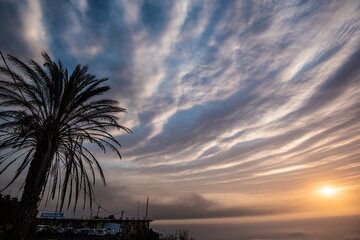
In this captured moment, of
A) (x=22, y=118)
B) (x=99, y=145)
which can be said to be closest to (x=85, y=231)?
(x=99, y=145)

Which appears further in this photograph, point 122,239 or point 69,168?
point 122,239

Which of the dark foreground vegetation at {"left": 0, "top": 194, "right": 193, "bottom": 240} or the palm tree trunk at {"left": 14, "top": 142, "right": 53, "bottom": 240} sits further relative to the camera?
the dark foreground vegetation at {"left": 0, "top": 194, "right": 193, "bottom": 240}

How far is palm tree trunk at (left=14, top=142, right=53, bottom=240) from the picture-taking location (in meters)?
11.8

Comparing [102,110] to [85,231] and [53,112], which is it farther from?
[85,231]

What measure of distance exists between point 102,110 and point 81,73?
2265 mm

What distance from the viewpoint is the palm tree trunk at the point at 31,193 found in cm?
1184

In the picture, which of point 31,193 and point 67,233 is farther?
point 67,233

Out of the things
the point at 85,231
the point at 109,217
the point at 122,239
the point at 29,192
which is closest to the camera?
the point at 29,192

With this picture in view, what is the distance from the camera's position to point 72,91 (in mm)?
14180

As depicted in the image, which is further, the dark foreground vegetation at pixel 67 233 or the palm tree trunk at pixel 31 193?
the dark foreground vegetation at pixel 67 233

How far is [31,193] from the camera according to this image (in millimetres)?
12383

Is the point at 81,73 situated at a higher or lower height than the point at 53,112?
higher

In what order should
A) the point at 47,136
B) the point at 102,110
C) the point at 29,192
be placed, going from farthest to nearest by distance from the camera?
1. the point at 102,110
2. the point at 47,136
3. the point at 29,192

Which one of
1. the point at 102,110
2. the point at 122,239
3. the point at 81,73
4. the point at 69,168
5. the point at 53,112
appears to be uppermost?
the point at 81,73
